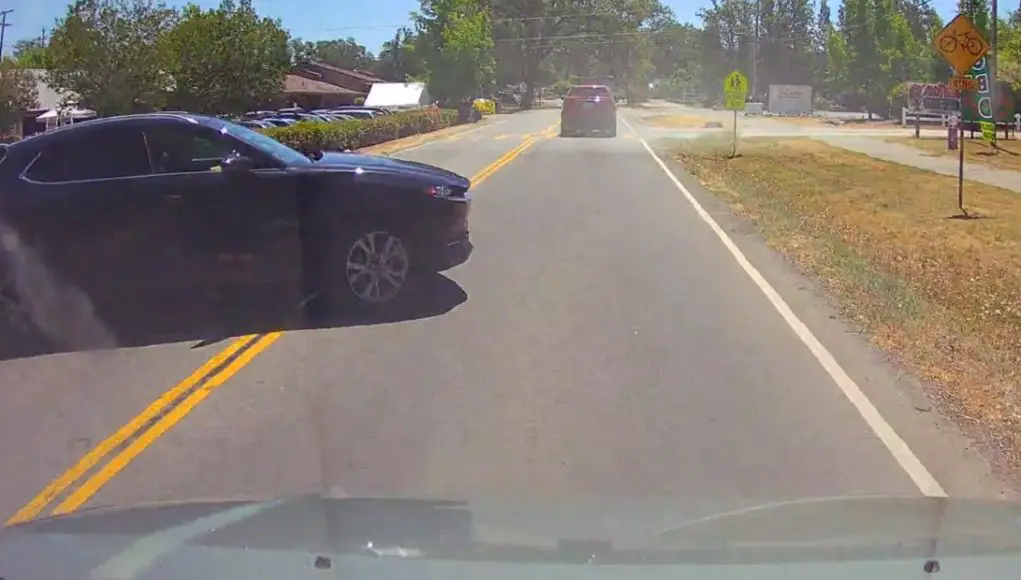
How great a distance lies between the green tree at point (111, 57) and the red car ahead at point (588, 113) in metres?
16.3

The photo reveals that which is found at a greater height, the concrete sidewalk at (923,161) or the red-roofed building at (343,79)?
the red-roofed building at (343,79)

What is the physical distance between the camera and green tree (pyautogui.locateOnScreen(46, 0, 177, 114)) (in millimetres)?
32938

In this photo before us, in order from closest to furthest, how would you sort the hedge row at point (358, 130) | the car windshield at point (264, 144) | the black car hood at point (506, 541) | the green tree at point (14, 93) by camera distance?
the black car hood at point (506, 541), the car windshield at point (264, 144), the hedge row at point (358, 130), the green tree at point (14, 93)

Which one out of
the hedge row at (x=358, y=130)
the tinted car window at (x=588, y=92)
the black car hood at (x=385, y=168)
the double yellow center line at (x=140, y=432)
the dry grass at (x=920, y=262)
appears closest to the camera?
the double yellow center line at (x=140, y=432)

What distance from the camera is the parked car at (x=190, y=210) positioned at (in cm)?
895

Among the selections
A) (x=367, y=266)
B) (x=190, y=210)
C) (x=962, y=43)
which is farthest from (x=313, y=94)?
(x=190, y=210)

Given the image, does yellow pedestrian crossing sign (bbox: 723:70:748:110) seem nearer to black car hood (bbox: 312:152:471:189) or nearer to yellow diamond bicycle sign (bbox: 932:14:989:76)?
yellow diamond bicycle sign (bbox: 932:14:989:76)

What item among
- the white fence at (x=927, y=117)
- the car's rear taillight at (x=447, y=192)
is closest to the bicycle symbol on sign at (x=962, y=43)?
the car's rear taillight at (x=447, y=192)

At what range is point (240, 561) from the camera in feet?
10.1

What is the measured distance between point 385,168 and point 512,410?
3.58m

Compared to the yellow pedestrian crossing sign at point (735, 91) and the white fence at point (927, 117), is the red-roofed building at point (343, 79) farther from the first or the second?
the yellow pedestrian crossing sign at point (735, 91)

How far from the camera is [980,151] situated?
36.2 m

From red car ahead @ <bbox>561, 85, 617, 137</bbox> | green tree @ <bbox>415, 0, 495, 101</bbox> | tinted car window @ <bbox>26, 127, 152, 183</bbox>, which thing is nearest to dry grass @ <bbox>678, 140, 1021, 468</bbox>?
tinted car window @ <bbox>26, 127, 152, 183</bbox>

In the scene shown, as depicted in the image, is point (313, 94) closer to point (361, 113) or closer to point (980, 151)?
point (361, 113)
